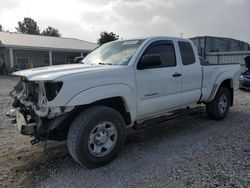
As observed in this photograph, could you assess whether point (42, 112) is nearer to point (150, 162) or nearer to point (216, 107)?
point (150, 162)

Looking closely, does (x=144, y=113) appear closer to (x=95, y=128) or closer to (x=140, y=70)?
(x=140, y=70)

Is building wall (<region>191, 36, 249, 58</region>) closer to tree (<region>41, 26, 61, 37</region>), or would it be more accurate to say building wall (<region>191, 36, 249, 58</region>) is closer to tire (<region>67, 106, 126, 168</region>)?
tire (<region>67, 106, 126, 168</region>)

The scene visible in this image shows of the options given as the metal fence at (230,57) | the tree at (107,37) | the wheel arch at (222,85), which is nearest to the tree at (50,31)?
the tree at (107,37)

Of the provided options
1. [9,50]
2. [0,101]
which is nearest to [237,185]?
[0,101]

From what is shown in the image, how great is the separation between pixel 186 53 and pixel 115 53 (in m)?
1.68

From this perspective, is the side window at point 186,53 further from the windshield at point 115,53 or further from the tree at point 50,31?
the tree at point 50,31

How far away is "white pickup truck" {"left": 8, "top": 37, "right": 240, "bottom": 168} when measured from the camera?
383 centimetres

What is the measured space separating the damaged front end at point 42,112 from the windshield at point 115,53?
4.60 ft

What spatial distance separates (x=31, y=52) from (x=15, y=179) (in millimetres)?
24911

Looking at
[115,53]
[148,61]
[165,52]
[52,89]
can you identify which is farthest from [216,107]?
[52,89]

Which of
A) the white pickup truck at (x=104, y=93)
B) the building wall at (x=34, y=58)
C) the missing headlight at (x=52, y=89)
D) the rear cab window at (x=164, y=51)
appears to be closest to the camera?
the missing headlight at (x=52, y=89)

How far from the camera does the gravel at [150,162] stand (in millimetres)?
3752

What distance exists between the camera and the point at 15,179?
3859 mm

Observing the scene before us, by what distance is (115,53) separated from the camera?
16.9ft
